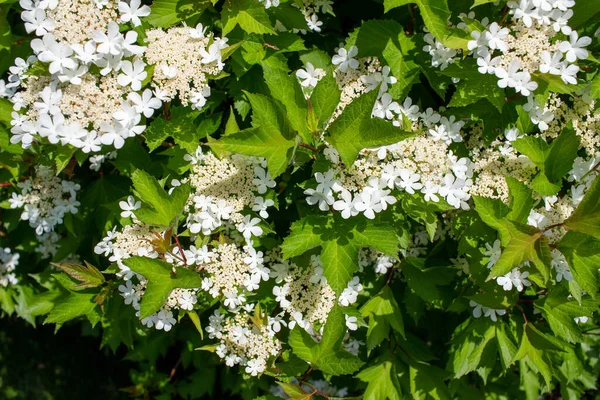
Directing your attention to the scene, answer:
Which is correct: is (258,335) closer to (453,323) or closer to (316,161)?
(316,161)

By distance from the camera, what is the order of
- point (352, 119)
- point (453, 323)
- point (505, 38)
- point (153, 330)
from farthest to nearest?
1. point (153, 330)
2. point (453, 323)
3. point (505, 38)
4. point (352, 119)

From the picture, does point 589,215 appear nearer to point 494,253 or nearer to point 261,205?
point 494,253

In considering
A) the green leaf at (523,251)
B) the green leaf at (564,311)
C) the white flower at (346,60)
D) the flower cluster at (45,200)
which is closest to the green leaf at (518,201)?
the green leaf at (523,251)

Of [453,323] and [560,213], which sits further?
[453,323]

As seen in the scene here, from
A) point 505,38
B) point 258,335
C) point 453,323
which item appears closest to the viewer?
point 505,38

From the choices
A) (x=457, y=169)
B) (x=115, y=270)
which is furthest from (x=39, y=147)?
(x=457, y=169)

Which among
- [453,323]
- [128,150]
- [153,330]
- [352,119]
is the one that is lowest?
[153,330]

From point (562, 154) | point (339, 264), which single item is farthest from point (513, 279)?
point (339, 264)
